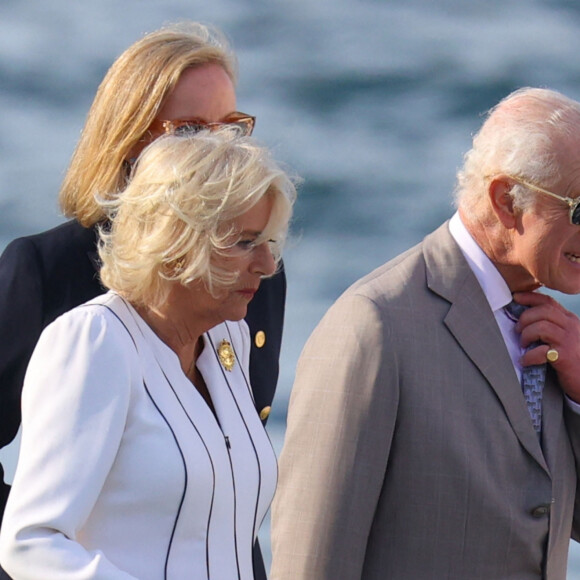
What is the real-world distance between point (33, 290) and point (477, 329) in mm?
852

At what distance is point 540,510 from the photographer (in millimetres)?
2475

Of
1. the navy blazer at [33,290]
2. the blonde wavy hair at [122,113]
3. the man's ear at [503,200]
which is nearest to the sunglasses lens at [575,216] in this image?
the man's ear at [503,200]

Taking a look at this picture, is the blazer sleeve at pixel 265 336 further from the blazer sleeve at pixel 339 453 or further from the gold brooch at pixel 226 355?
the gold brooch at pixel 226 355

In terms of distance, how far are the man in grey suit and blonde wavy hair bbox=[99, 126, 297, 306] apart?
547 mm

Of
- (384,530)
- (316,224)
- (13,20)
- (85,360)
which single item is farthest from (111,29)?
(85,360)

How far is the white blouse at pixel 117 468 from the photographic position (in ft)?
5.90

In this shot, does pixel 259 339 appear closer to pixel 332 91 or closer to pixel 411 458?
pixel 411 458

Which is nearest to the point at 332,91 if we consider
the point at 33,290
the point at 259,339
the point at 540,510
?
the point at 259,339

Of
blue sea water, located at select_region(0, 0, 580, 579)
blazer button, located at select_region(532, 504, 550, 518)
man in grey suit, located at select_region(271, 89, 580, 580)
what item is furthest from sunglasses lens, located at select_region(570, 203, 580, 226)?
blue sea water, located at select_region(0, 0, 580, 579)

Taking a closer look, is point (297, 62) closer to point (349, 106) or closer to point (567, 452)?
point (349, 106)

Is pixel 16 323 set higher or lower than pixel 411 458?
higher

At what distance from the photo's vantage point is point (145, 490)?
1845 millimetres

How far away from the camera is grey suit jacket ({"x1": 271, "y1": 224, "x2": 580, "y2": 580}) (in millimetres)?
2441

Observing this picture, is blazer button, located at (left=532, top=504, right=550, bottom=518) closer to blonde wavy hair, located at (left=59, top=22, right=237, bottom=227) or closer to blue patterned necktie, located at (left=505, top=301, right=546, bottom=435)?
blue patterned necktie, located at (left=505, top=301, right=546, bottom=435)
